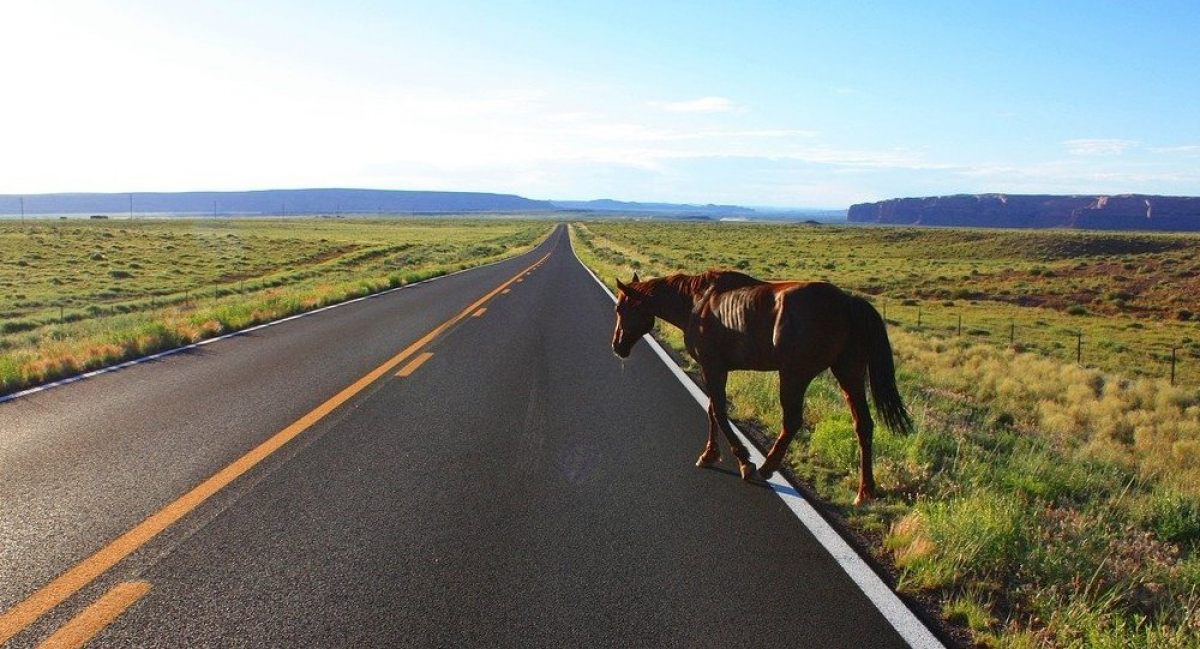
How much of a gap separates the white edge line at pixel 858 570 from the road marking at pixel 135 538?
4047mm

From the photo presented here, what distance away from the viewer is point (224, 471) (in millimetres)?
6184

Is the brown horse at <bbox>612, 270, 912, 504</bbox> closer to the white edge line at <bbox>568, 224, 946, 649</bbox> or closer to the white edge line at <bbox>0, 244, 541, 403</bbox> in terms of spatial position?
the white edge line at <bbox>568, 224, 946, 649</bbox>

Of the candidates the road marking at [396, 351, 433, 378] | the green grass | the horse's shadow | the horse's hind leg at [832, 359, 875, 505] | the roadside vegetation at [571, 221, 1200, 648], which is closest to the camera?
the roadside vegetation at [571, 221, 1200, 648]

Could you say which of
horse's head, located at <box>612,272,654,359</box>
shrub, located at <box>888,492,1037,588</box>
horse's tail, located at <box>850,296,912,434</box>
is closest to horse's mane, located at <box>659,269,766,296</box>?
horse's head, located at <box>612,272,654,359</box>

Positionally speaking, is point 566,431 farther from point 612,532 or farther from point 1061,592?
point 1061,592

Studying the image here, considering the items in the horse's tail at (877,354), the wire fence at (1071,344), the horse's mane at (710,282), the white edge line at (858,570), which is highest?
the horse's mane at (710,282)

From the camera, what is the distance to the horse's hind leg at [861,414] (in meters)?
5.82

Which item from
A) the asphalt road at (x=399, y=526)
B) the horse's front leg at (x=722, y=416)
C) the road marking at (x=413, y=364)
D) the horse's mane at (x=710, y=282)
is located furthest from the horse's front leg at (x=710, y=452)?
the road marking at (x=413, y=364)

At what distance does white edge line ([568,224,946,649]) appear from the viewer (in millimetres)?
3779

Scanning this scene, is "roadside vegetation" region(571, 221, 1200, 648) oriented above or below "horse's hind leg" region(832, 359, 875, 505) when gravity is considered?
below

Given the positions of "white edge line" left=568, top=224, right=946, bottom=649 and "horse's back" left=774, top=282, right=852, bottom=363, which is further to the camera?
"horse's back" left=774, top=282, right=852, bottom=363

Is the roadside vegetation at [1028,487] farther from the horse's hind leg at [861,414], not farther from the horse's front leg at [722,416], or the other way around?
the horse's front leg at [722,416]

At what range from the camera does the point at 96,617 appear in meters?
3.77

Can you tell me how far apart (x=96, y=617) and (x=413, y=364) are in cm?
775
